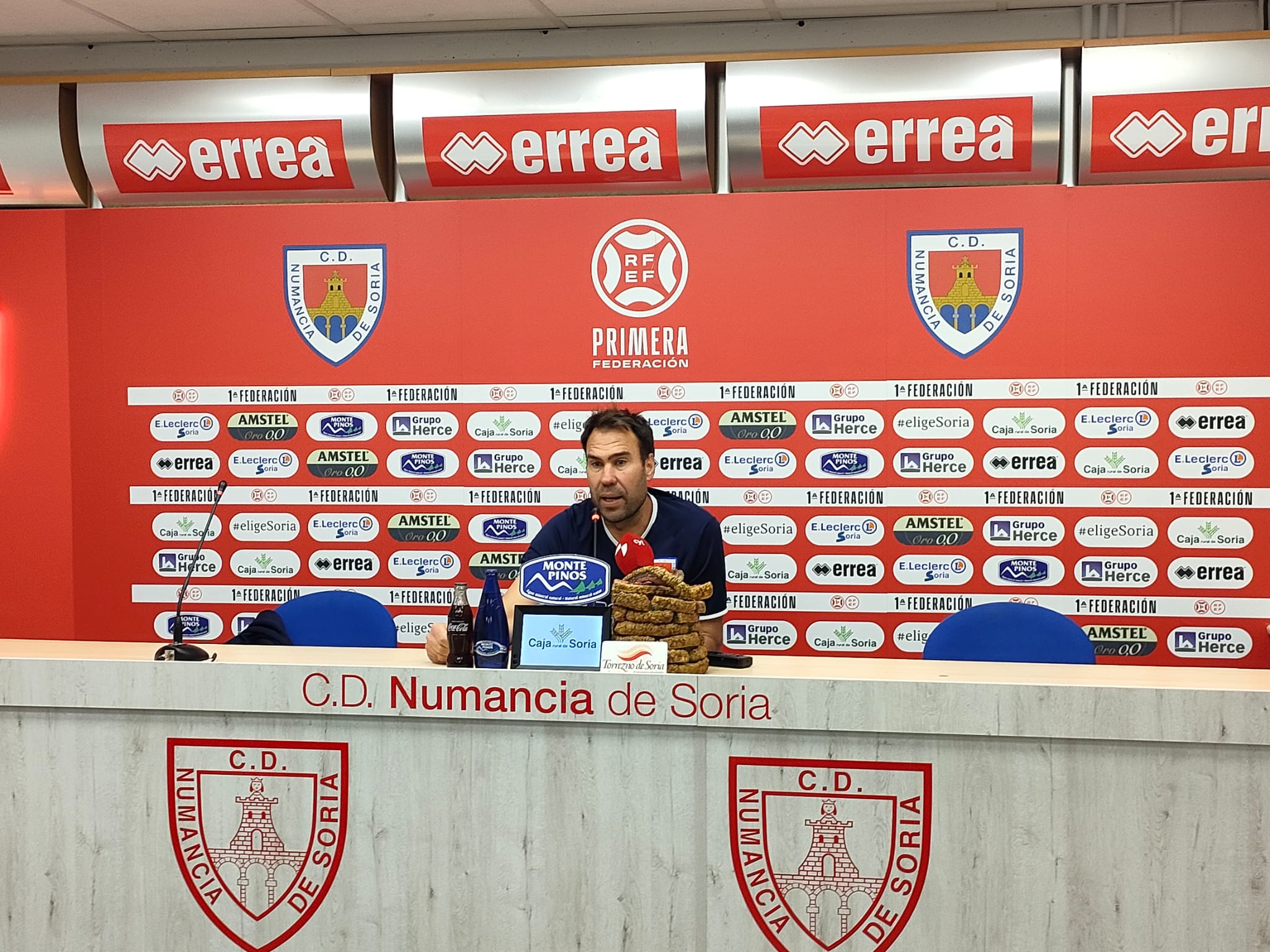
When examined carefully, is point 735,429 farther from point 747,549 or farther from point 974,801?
point 974,801

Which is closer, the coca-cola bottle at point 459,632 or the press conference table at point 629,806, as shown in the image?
the press conference table at point 629,806

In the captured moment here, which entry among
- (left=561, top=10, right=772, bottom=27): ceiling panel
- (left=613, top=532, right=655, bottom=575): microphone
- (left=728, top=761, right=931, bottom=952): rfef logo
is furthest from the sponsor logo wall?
(left=728, top=761, right=931, bottom=952): rfef logo

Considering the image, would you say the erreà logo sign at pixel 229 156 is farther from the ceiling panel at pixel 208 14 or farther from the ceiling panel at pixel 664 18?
the ceiling panel at pixel 664 18

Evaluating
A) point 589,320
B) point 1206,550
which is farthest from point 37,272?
point 1206,550

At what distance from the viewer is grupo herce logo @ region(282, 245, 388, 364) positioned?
13.0 ft

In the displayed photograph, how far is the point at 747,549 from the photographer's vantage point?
388cm

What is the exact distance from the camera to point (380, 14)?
368 centimetres

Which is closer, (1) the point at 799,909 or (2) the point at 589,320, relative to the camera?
(1) the point at 799,909

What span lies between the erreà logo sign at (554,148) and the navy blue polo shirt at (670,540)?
1297 mm

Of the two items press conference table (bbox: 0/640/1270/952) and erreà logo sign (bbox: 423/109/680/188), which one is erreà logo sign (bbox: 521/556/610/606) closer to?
press conference table (bbox: 0/640/1270/952)

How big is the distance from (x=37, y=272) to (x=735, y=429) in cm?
266

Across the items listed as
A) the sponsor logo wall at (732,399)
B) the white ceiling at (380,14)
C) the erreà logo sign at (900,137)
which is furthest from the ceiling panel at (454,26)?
the erreà logo sign at (900,137)

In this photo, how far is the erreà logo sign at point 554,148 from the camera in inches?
143

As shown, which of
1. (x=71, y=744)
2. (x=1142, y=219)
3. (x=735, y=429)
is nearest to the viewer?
(x=71, y=744)
